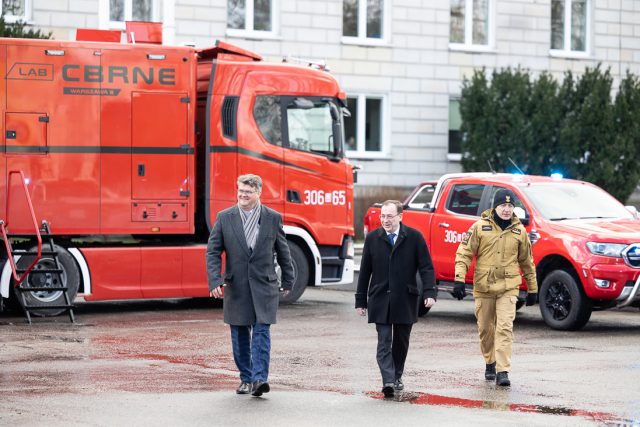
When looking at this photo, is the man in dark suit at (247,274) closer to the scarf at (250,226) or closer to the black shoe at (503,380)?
the scarf at (250,226)

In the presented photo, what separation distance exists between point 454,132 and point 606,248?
20454mm

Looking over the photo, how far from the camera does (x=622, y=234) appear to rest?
15570 mm

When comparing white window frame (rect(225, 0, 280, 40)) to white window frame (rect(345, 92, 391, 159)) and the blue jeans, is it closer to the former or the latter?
white window frame (rect(345, 92, 391, 159))

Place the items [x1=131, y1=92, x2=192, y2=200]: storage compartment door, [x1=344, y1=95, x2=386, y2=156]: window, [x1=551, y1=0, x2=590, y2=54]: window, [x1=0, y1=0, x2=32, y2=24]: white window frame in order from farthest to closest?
[x1=551, y1=0, x2=590, y2=54]: window → [x1=344, y1=95, x2=386, y2=156]: window → [x1=0, y1=0, x2=32, y2=24]: white window frame → [x1=131, y1=92, x2=192, y2=200]: storage compartment door

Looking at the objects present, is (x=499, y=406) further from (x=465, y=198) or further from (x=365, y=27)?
(x=365, y=27)

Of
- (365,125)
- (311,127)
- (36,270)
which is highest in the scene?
(311,127)

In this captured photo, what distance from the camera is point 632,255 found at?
1538 centimetres

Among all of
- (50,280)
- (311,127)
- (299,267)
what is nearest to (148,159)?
(50,280)

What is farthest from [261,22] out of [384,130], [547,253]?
[547,253]

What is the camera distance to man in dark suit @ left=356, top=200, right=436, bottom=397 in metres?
10.6

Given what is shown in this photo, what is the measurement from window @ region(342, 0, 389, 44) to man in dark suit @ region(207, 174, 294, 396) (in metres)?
23.7

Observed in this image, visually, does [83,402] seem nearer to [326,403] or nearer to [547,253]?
[326,403]

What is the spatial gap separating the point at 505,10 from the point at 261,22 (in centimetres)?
695

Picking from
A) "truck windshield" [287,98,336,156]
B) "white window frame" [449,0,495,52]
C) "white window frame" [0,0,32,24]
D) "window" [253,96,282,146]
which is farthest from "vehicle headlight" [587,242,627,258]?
"white window frame" [449,0,495,52]
